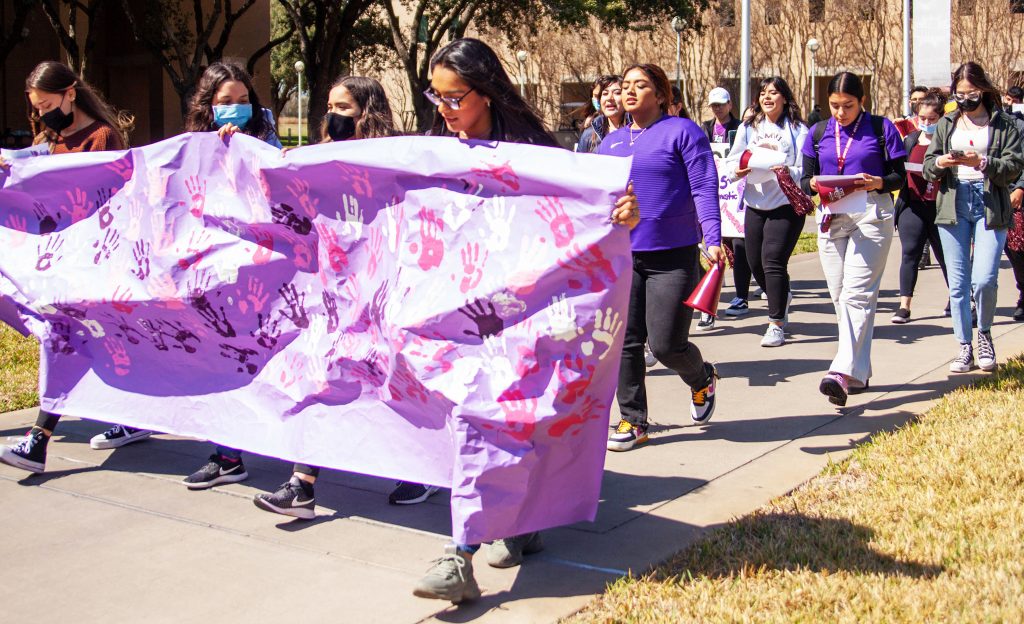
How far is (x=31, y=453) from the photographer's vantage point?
5.62 m

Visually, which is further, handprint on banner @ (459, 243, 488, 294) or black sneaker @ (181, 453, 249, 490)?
black sneaker @ (181, 453, 249, 490)

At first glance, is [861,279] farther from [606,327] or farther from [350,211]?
[350,211]

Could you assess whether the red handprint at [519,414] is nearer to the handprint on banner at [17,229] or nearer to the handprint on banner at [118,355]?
the handprint on banner at [118,355]

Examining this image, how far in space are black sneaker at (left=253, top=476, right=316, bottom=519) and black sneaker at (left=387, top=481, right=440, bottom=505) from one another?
416 millimetres

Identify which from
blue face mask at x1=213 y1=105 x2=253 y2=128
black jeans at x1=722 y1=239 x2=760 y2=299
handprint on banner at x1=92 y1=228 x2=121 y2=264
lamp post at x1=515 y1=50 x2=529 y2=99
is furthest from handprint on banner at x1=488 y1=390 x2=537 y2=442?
lamp post at x1=515 y1=50 x2=529 y2=99

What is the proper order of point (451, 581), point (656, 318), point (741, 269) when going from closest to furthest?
point (451, 581) < point (656, 318) < point (741, 269)

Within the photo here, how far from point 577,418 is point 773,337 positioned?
530 cm

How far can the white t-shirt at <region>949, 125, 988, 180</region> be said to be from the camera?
7.48 meters

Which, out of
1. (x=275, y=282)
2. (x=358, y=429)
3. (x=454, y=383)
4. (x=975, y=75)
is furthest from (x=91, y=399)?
(x=975, y=75)

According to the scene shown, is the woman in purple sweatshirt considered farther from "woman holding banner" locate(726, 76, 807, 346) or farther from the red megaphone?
"woman holding banner" locate(726, 76, 807, 346)

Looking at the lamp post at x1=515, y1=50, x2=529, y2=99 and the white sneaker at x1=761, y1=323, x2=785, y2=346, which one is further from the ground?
the lamp post at x1=515, y1=50, x2=529, y2=99

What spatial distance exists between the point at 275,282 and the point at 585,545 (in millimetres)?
1756

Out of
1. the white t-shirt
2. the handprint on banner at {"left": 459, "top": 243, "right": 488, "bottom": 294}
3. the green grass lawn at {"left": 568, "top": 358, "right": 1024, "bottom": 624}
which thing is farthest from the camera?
the white t-shirt

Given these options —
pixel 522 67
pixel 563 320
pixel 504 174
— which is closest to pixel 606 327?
pixel 563 320
